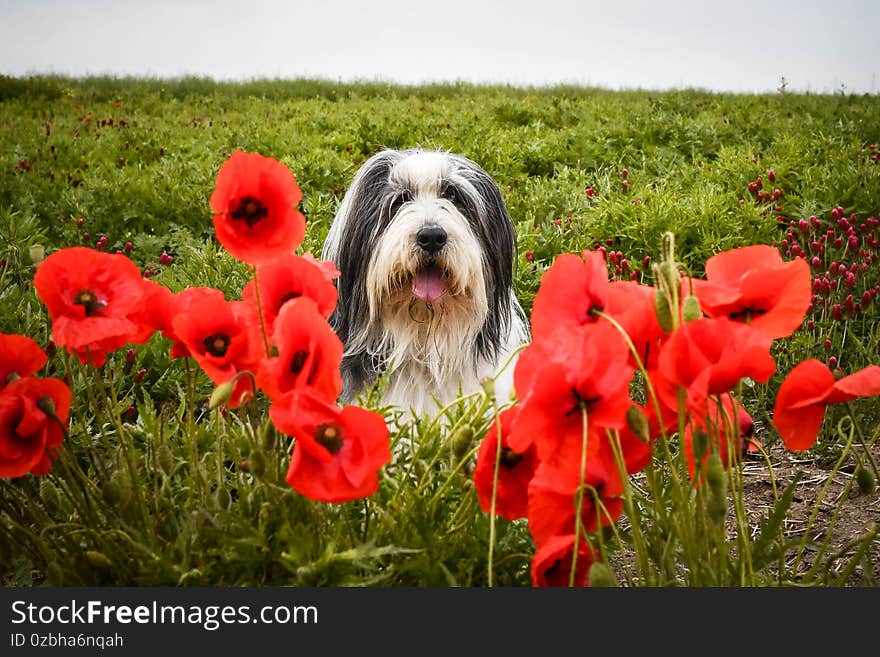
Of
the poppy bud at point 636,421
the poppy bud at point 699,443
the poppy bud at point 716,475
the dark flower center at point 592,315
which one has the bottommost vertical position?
the poppy bud at point 716,475

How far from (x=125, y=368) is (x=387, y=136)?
4.09 meters

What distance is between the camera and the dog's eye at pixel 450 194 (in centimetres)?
317

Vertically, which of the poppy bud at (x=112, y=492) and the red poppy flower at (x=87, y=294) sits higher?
the red poppy flower at (x=87, y=294)

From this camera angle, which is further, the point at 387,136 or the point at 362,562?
the point at 387,136

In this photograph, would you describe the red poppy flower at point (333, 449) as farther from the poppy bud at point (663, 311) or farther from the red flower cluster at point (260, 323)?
the poppy bud at point (663, 311)

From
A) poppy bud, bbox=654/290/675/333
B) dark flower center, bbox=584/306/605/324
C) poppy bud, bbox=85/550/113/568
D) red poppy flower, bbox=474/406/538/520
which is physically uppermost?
poppy bud, bbox=654/290/675/333

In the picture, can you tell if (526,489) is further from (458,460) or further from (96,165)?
(96,165)

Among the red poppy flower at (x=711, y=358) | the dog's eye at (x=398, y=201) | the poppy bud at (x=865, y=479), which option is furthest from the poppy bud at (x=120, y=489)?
the dog's eye at (x=398, y=201)

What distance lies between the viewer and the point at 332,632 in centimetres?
128

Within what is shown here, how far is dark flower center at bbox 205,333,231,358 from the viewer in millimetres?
1404

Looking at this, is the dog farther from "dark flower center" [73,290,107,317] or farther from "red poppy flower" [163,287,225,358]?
"dark flower center" [73,290,107,317]

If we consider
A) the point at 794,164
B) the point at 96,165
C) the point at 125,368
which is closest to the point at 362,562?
the point at 125,368

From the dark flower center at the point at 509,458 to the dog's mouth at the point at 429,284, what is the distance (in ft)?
5.45

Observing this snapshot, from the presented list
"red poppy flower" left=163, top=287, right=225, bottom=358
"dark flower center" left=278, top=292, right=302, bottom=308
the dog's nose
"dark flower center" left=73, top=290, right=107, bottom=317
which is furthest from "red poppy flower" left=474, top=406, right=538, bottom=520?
the dog's nose
